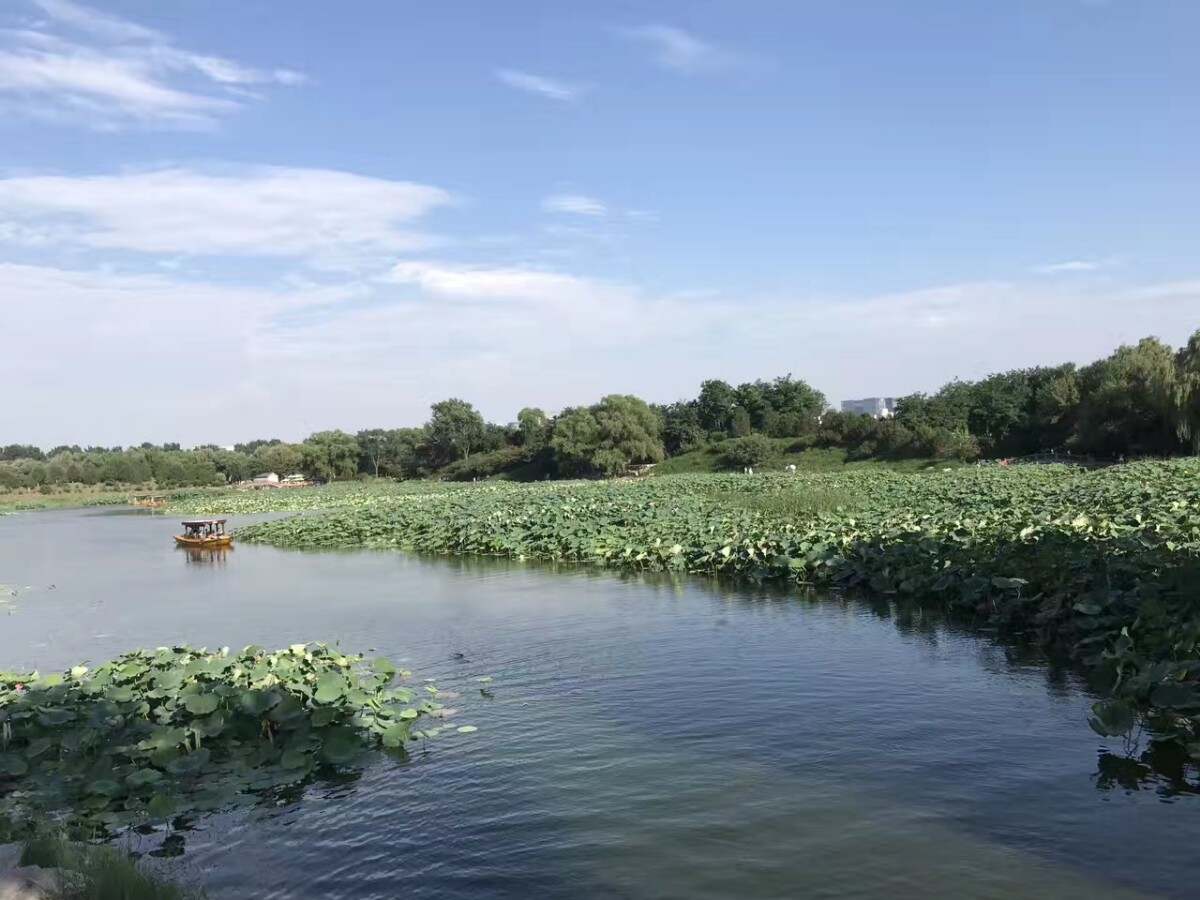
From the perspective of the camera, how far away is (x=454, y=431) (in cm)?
10650

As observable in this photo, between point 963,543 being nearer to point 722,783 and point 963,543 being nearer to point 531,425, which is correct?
point 722,783

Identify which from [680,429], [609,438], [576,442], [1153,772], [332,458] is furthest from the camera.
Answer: [332,458]

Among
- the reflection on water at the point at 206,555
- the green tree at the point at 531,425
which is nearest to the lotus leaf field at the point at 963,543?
the reflection on water at the point at 206,555

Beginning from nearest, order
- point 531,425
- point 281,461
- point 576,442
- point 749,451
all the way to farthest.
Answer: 1. point 749,451
2. point 576,442
3. point 531,425
4. point 281,461

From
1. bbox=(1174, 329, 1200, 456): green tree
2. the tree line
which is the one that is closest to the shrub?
the tree line

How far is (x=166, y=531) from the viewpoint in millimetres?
49469

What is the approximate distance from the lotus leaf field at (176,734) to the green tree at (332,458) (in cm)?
10077

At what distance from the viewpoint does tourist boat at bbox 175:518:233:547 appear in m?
36.0

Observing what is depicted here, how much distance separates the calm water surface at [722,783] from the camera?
22.8 ft

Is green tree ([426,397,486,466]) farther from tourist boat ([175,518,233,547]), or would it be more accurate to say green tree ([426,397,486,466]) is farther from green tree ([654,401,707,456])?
tourist boat ([175,518,233,547])

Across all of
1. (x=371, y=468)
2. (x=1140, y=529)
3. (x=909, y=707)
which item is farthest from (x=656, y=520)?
(x=371, y=468)

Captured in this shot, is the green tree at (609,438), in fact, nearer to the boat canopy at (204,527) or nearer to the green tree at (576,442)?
the green tree at (576,442)

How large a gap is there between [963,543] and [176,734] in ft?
44.5

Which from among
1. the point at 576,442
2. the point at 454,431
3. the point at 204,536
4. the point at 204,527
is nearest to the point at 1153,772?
the point at 204,536
